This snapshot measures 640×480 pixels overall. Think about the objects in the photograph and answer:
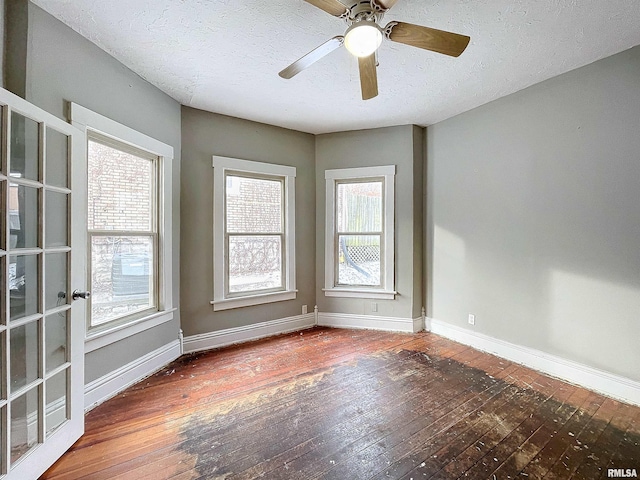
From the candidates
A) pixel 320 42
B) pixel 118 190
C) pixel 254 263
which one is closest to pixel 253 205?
pixel 254 263

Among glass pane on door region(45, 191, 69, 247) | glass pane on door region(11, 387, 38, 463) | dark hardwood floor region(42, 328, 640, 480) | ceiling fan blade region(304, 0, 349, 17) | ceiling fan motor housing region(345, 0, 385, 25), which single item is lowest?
dark hardwood floor region(42, 328, 640, 480)

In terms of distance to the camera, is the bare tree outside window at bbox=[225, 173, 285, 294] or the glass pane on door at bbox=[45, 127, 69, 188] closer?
the glass pane on door at bbox=[45, 127, 69, 188]

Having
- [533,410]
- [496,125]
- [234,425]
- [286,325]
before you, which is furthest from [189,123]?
[533,410]

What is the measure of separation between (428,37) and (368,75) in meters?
0.42

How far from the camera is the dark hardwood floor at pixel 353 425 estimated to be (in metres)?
1.62

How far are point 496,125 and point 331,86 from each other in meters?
1.77

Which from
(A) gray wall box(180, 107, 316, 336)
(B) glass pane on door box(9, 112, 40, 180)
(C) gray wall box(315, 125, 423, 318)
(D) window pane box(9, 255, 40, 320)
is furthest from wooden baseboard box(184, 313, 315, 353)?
(B) glass pane on door box(9, 112, 40, 180)

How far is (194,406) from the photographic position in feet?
7.25

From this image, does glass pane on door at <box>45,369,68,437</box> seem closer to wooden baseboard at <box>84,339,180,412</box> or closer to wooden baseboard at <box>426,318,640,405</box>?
wooden baseboard at <box>84,339,180,412</box>

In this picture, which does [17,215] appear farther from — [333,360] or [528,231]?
[528,231]

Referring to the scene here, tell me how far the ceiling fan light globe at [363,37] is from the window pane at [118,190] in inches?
80.6

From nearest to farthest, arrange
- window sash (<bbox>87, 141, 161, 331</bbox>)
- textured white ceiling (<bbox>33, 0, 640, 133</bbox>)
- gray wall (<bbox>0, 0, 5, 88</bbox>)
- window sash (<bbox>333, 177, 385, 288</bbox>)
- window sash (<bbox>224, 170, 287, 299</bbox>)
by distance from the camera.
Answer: gray wall (<bbox>0, 0, 5, 88</bbox>) < textured white ceiling (<bbox>33, 0, 640, 133</bbox>) < window sash (<bbox>87, 141, 161, 331</bbox>) < window sash (<bbox>224, 170, 287, 299</bbox>) < window sash (<bbox>333, 177, 385, 288</bbox>)

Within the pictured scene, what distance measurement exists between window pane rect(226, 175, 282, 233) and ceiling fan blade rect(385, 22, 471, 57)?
234 cm

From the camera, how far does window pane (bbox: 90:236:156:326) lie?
2.36 metres
